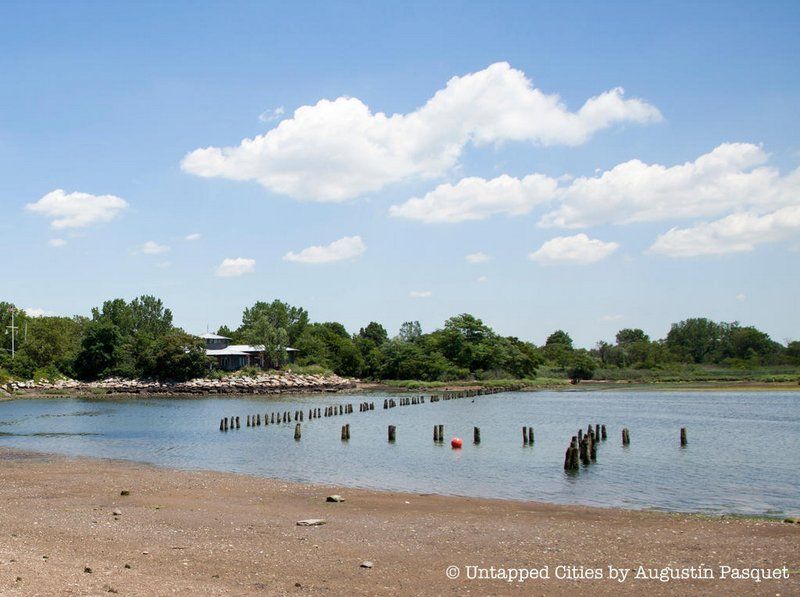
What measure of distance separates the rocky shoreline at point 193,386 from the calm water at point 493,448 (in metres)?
25.6

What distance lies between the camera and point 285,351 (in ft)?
380

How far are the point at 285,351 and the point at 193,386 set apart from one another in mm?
18243

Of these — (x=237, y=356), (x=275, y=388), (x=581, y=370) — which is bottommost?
(x=275, y=388)

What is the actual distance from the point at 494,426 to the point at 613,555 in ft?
124

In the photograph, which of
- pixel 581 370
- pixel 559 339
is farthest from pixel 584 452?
pixel 559 339

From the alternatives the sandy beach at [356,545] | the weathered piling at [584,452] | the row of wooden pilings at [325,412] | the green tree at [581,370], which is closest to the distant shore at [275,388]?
the row of wooden pilings at [325,412]

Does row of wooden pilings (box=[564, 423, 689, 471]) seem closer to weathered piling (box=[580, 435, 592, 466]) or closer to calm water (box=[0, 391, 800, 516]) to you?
weathered piling (box=[580, 435, 592, 466])

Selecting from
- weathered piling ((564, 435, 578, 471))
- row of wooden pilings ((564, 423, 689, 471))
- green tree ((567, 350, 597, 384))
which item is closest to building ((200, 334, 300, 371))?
green tree ((567, 350, 597, 384))

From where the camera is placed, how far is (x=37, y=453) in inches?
1420

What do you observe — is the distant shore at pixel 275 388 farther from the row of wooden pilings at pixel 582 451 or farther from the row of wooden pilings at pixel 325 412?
the row of wooden pilings at pixel 582 451

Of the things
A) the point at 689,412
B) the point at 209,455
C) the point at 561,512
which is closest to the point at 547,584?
the point at 561,512

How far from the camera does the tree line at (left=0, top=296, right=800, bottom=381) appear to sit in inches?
4210

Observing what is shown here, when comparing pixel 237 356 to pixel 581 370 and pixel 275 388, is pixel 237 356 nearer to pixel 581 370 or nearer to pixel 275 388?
pixel 275 388

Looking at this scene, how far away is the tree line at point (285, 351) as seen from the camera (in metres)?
107
